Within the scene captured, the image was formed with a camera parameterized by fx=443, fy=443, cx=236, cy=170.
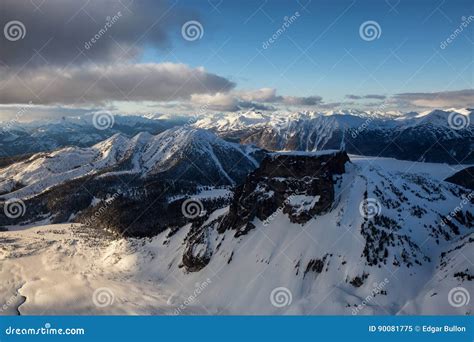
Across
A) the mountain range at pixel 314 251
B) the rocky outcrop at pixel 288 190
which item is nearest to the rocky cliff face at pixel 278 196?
the rocky outcrop at pixel 288 190

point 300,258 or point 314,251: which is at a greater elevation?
point 314,251

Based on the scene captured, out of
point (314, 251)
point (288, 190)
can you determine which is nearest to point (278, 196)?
point (288, 190)

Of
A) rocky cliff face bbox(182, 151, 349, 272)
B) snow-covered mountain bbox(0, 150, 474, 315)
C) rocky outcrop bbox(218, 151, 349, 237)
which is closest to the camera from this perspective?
snow-covered mountain bbox(0, 150, 474, 315)

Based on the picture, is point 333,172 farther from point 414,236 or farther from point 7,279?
point 7,279

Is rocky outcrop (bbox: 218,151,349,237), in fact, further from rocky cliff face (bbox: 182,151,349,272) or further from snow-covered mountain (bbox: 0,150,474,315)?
snow-covered mountain (bbox: 0,150,474,315)

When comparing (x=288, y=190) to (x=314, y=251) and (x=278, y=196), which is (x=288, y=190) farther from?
(x=314, y=251)

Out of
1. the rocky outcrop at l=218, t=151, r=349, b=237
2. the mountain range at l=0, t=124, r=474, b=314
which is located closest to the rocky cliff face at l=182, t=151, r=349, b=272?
the rocky outcrop at l=218, t=151, r=349, b=237

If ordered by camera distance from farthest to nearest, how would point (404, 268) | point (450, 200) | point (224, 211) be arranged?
point (224, 211) < point (450, 200) < point (404, 268)

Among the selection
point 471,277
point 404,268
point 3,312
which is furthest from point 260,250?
point 3,312
